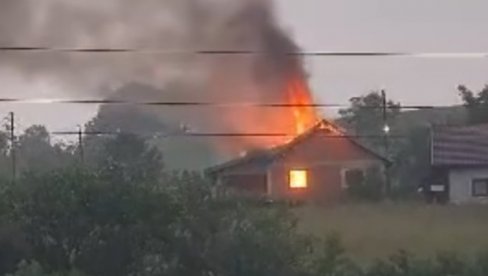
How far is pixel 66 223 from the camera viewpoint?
19.5 m

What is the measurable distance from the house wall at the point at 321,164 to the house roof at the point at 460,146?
224 centimetres

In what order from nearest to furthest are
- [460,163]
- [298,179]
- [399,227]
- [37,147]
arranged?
[399,227]
[37,147]
[298,179]
[460,163]

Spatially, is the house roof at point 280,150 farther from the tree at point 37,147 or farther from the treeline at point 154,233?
the treeline at point 154,233

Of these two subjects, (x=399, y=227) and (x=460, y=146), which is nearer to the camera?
(x=399, y=227)

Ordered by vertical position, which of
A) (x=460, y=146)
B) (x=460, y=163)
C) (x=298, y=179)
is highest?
(x=460, y=146)

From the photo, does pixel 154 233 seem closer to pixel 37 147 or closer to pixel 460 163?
pixel 37 147

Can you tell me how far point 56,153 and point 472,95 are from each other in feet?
57.6

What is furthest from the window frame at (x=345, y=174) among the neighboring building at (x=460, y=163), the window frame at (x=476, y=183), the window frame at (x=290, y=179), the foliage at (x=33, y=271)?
the foliage at (x=33, y=271)

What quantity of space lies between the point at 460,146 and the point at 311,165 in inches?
212

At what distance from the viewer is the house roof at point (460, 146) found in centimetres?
3791

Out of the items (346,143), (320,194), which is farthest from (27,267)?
(346,143)

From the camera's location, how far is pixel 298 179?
35.3 m

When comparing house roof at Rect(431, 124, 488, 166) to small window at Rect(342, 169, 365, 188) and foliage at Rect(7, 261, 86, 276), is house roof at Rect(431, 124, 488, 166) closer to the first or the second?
small window at Rect(342, 169, 365, 188)

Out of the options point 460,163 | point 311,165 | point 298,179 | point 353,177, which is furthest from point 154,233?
point 460,163
